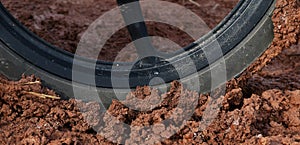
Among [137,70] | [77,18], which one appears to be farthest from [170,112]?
[77,18]

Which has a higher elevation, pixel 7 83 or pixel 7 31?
pixel 7 31

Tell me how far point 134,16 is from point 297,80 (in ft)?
2.34

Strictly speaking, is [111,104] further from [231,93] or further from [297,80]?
[297,80]

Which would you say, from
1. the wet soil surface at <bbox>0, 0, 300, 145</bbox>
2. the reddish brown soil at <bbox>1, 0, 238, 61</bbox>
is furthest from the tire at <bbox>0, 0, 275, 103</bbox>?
the reddish brown soil at <bbox>1, 0, 238, 61</bbox>

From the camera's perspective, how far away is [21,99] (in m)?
1.85

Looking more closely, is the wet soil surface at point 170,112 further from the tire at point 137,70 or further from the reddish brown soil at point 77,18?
the reddish brown soil at point 77,18

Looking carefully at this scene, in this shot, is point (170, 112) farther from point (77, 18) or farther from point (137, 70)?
point (77, 18)

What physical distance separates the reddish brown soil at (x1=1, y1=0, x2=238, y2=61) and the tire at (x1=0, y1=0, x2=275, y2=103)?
2.62 feet

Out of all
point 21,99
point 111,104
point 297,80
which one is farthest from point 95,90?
point 297,80

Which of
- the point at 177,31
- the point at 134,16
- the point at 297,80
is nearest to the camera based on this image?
the point at 134,16

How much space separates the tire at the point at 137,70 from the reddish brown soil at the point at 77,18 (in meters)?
0.80

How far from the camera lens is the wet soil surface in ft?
5.84

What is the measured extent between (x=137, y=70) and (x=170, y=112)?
178mm

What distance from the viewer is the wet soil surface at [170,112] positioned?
70.1 inches
